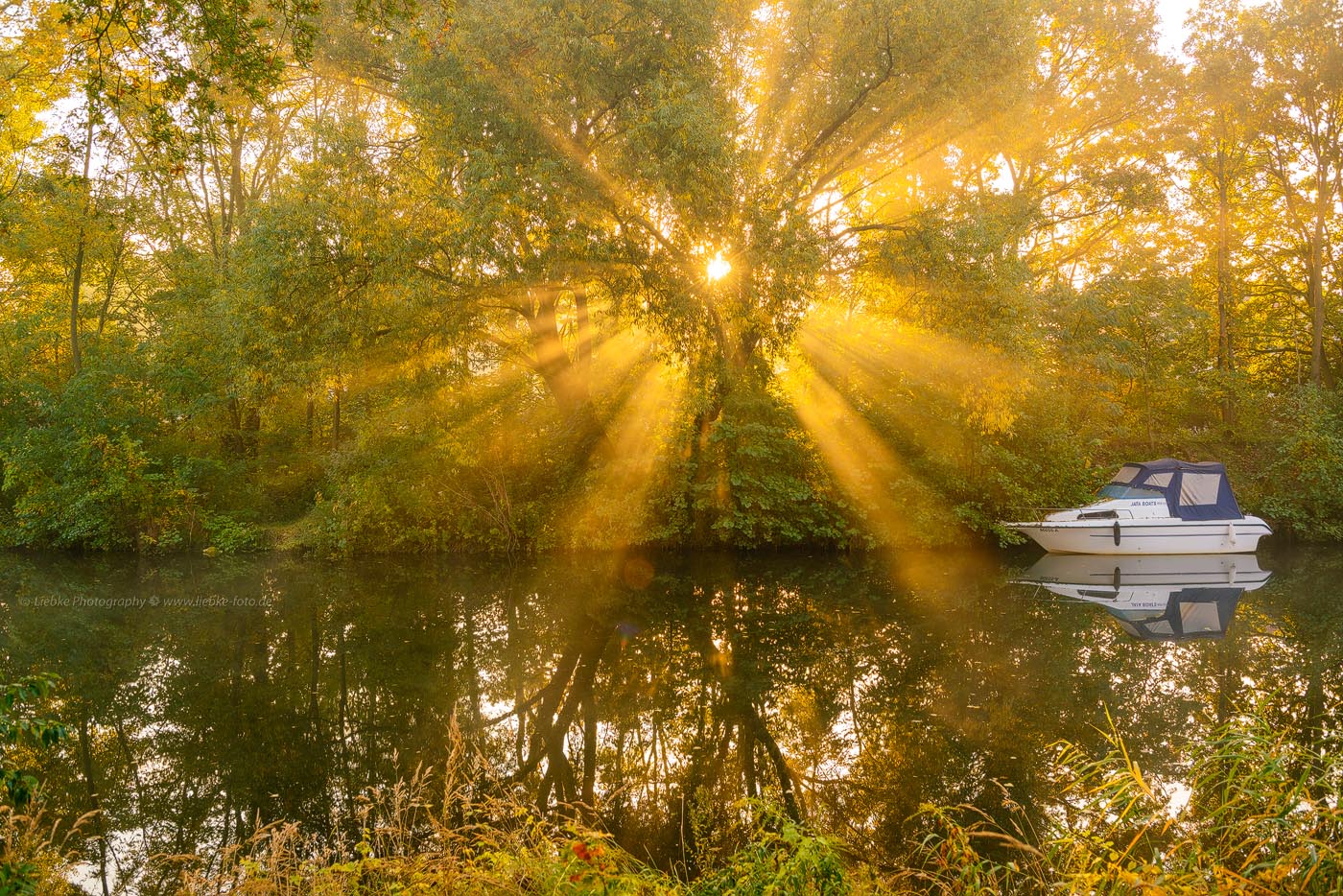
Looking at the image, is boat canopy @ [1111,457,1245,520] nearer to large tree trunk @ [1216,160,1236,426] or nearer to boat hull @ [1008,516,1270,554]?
boat hull @ [1008,516,1270,554]

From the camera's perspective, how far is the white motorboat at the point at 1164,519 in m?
17.0

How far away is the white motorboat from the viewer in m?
17.0

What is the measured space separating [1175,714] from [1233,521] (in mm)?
13099

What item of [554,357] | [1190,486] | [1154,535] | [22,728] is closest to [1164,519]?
[1154,535]

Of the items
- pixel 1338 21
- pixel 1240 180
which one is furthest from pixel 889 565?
pixel 1338 21

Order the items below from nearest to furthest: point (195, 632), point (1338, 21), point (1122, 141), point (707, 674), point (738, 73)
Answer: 1. point (707, 674)
2. point (195, 632)
3. point (738, 73)
4. point (1338, 21)
5. point (1122, 141)

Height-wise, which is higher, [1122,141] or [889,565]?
[1122,141]

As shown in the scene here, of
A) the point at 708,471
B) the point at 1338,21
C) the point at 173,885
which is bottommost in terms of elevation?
the point at 173,885

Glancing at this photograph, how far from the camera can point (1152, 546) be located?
56.4ft

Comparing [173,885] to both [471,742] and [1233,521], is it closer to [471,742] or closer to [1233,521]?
[471,742]

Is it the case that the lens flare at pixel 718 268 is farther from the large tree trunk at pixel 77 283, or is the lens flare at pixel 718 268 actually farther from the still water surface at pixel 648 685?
the large tree trunk at pixel 77 283

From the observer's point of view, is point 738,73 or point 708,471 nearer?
point 738,73

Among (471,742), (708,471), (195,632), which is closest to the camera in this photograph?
(471,742)

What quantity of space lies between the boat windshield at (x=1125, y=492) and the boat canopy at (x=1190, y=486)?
0.10 m
